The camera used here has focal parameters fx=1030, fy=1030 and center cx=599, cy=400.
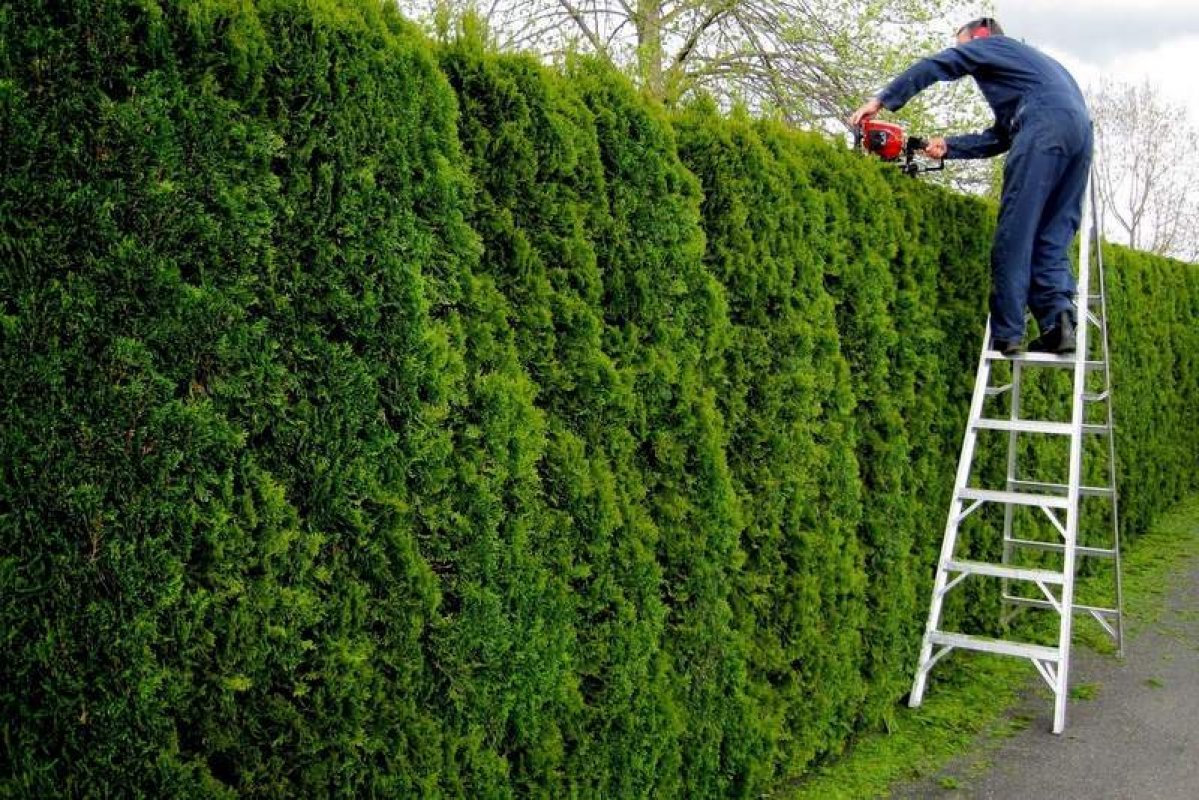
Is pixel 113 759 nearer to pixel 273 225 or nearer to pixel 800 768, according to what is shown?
pixel 273 225

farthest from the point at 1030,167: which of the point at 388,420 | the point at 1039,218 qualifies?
the point at 388,420

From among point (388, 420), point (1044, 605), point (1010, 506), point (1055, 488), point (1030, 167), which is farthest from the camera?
point (1010, 506)

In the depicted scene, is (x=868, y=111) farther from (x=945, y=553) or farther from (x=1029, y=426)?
(x=945, y=553)

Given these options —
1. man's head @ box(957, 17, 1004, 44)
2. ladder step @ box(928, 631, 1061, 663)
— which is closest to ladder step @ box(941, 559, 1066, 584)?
ladder step @ box(928, 631, 1061, 663)

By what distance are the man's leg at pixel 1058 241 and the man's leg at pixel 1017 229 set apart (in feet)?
0.39

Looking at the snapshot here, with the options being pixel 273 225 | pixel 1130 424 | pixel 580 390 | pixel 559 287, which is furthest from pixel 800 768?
pixel 1130 424

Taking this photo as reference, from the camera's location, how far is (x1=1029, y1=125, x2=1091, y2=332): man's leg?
223 inches

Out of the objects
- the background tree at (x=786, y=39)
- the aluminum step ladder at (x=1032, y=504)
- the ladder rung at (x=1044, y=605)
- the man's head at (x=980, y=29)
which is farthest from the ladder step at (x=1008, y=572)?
the background tree at (x=786, y=39)

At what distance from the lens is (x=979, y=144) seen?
6.07 metres

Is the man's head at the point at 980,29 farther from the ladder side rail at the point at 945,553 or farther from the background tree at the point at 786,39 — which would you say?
the background tree at the point at 786,39

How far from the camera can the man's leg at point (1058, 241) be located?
18.5ft

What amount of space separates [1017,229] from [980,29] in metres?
1.44

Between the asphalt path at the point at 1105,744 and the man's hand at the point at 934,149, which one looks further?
the man's hand at the point at 934,149

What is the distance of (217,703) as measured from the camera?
8.33 ft
